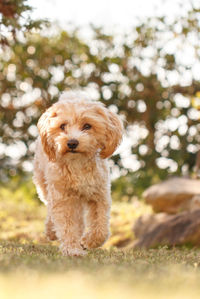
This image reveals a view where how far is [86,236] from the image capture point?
5.17 meters

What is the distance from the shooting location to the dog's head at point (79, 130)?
15.4ft

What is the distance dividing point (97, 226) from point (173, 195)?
474cm

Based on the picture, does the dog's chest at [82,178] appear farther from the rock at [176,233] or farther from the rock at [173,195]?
the rock at [173,195]

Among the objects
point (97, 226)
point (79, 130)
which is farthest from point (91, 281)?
point (97, 226)

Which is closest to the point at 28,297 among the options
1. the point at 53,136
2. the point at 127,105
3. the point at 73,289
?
the point at 73,289

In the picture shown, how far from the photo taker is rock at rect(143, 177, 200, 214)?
9523mm

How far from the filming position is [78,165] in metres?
5.05

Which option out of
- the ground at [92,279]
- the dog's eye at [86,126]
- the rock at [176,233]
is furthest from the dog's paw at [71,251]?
the rock at [176,233]

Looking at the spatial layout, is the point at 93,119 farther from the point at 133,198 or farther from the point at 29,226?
the point at 133,198

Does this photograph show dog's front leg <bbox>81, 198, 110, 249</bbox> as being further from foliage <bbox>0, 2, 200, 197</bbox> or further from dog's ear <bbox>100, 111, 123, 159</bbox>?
foliage <bbox>0, 2, 200, 197</bbox>

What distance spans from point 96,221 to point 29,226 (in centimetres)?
538

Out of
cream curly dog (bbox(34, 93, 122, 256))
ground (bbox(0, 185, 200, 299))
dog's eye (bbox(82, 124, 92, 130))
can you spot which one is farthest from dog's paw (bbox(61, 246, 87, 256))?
dog's eye (bbox(82, 124, 92, 130))

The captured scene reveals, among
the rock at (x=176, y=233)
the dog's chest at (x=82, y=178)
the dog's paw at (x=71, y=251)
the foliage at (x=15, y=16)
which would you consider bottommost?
the rock at (x=176, y=233)

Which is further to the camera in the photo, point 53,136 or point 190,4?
point 190,4
